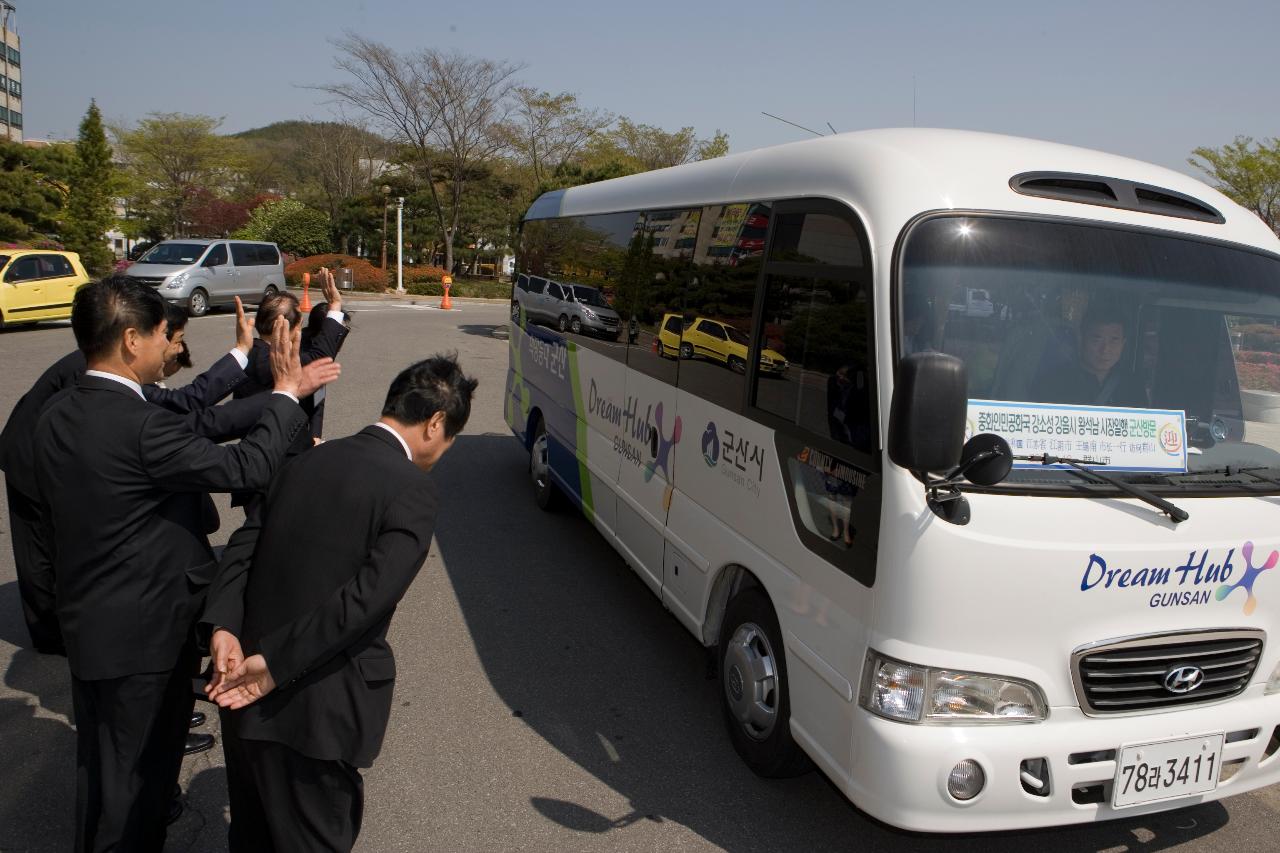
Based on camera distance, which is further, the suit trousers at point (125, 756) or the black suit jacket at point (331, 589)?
the suit trousers at point (125, 756)

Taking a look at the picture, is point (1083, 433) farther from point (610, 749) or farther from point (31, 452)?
point (31, 452)

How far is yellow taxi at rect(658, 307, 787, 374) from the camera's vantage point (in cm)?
404

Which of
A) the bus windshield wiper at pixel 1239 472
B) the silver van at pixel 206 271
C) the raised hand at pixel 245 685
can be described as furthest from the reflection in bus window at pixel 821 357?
the silver van at pixel 206 271

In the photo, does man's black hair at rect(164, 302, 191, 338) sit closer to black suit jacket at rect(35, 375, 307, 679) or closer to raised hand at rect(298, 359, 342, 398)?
black suit jacket at rect(35, 375, 307, 679)

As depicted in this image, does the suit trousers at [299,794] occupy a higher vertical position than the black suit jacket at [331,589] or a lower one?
lower

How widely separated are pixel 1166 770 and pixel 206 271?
2318 cm

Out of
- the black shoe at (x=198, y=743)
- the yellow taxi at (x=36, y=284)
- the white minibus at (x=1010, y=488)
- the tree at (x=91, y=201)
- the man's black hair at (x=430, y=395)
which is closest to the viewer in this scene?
the man's black hair at (x=430, y=395)

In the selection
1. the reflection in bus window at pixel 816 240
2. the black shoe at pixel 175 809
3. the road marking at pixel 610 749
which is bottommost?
the road marking at pixel 610 749

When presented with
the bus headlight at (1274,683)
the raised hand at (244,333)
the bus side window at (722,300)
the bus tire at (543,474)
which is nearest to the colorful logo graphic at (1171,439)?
the bus headlight at (1274,683)

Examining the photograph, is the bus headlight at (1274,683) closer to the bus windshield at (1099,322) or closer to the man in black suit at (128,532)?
the bus windshield at (1099,322)

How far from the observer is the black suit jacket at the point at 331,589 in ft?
7.46

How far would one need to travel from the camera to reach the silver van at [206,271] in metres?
21.3

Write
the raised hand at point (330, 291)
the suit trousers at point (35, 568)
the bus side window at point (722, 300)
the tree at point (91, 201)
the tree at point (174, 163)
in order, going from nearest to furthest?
the suit trousers at point (35, 568) < the bus side window at point (722, 300) < the raised hand at point (330, 291) < the tree at point (91, 201) < the tree at point (174, 163)

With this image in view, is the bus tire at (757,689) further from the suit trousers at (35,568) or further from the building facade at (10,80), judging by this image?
the building facade at (10,80)
